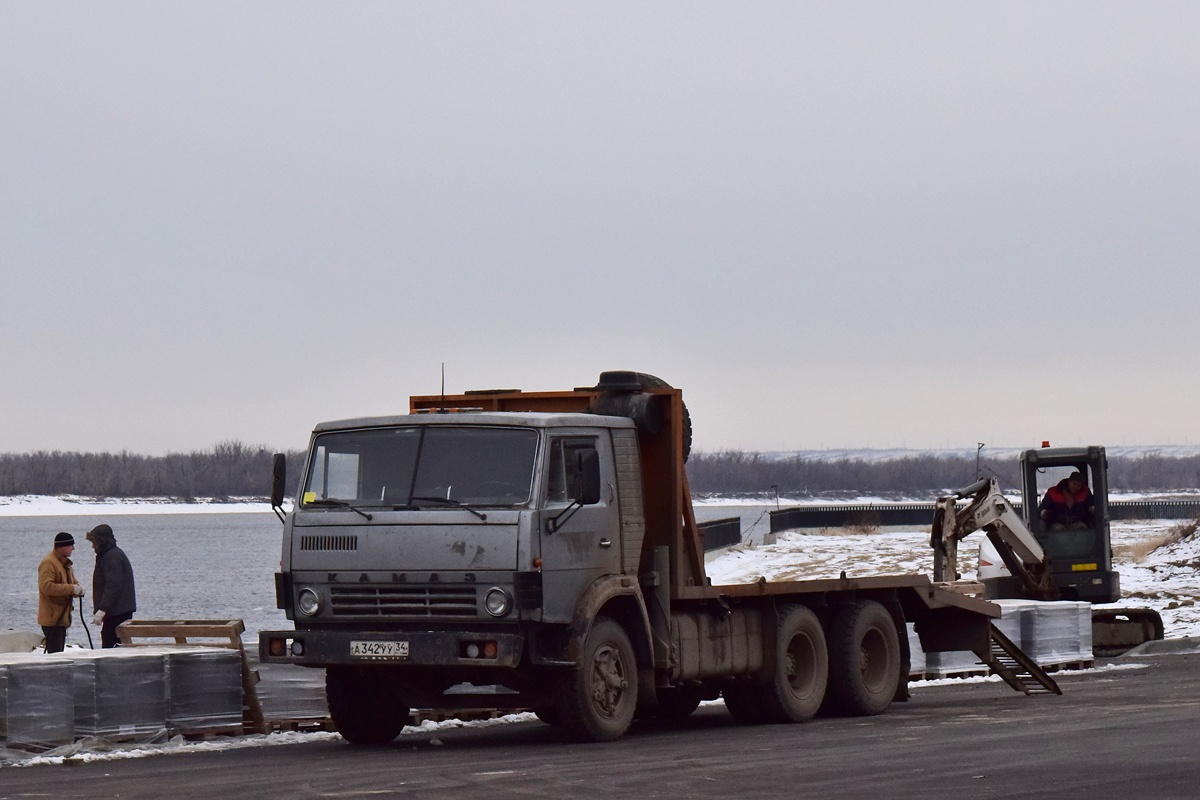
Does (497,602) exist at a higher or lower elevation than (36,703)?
higher

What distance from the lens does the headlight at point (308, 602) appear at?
1266cm

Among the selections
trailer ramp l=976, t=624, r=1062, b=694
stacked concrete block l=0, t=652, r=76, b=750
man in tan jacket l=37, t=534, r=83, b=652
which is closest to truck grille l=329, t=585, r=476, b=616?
stacked concrete block l=0, t=652, r=76, b=750

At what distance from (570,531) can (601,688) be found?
4.28 ft

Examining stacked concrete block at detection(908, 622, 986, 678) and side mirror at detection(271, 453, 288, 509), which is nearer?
side mirror at detection(271, 453, 288, 509)

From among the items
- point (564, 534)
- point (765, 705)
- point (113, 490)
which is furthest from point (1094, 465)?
point (113, 490)

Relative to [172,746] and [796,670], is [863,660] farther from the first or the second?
[172,746]

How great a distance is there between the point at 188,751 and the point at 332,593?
1716mm

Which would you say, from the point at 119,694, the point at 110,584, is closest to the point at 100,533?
the point at 110,584

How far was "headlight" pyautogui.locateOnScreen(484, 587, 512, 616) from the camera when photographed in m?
12.1

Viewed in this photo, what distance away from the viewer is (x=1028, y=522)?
27438 mm

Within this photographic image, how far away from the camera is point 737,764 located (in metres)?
11.4

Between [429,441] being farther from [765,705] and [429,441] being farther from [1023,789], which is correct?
[1023,789]

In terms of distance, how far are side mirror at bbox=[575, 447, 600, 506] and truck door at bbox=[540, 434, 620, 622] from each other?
0.14 feet

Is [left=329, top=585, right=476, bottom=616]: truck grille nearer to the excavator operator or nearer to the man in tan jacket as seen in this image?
the man in tan jacket
